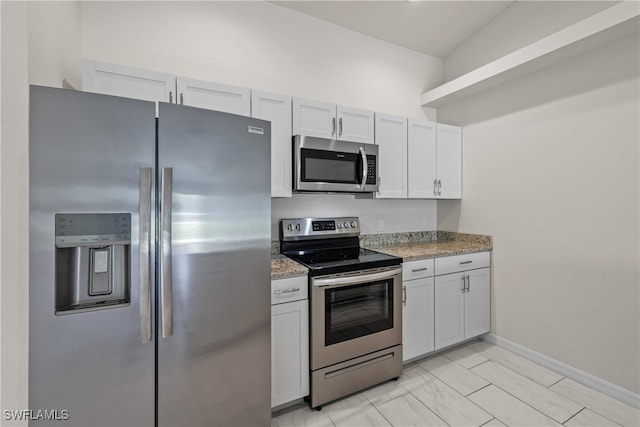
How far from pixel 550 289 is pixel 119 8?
3.87 metres

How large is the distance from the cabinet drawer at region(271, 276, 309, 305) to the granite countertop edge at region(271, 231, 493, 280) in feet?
0.11

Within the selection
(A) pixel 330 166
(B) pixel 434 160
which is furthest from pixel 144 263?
(B) pixel 434 160

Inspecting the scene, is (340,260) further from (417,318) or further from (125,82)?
(125,82)

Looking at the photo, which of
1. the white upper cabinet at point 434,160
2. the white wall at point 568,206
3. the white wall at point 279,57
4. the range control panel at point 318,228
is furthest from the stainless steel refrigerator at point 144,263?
the white wall at point 568,206

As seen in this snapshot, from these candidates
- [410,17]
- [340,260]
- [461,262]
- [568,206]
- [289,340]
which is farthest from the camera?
[410,17]

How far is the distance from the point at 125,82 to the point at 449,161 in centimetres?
282

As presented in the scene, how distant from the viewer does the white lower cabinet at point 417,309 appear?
2.33m

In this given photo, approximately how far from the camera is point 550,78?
2.40 metres

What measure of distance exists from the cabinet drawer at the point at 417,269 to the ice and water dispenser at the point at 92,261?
185 centimetres

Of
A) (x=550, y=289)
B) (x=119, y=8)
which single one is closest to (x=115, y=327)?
(x=119, y=8)

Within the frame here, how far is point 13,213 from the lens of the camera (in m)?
1.04

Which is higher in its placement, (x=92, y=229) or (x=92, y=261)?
(x=92, y=229)

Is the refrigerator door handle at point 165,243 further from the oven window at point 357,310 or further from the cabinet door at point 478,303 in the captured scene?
the cabinet door at point 478,303

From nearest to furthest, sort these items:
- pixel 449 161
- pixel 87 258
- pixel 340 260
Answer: pixel 87 258, pixel 340 260, pixel 449 161
